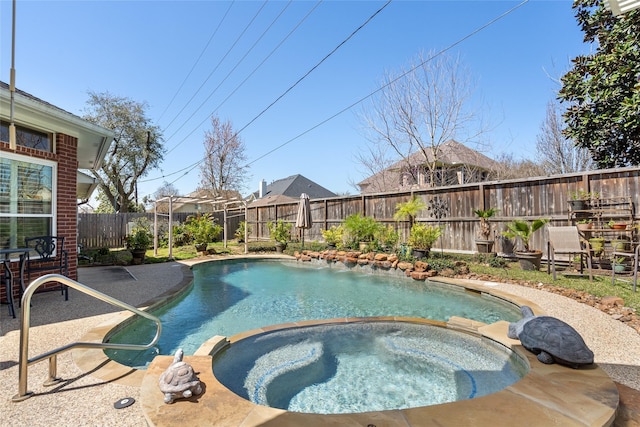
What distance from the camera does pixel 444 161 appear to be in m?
17.1

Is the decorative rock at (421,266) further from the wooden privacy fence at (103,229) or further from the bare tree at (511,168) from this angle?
the bare tree at (511,168)

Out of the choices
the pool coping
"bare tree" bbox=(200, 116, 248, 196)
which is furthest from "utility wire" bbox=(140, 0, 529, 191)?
the pool coping

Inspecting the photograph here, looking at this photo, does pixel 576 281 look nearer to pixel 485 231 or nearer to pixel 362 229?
pixel 485 231

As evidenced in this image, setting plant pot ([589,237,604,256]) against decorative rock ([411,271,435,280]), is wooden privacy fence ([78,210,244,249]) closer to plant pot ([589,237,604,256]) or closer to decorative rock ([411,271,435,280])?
decorative rock ([411,271,435,280])

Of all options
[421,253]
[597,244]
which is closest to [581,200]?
[597,244]

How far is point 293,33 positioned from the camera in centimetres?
1048

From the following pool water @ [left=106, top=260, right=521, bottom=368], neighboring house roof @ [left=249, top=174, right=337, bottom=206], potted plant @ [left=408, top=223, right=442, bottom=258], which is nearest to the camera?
pool water @ [left=106, top=260, right=521, bottom=368]

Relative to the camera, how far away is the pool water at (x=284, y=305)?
13.9 feet

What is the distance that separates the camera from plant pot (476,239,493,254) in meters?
8.28

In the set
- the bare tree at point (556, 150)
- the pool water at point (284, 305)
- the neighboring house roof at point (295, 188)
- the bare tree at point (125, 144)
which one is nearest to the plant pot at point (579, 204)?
the pool water at point (284, 305)

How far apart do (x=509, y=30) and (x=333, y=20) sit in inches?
223

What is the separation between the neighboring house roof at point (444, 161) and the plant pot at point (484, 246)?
743 cm

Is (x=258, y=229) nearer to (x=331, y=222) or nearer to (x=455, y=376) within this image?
(x=331, y=222)

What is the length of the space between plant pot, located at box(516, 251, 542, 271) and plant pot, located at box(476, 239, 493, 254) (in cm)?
105
